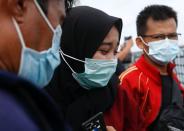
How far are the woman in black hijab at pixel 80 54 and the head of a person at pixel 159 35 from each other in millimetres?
937

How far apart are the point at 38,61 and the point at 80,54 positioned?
89 centimetres

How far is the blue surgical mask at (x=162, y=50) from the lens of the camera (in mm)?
2969

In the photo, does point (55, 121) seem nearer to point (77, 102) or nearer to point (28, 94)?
point (28, 94)

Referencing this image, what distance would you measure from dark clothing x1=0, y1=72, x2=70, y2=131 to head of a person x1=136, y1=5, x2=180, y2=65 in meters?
2.12

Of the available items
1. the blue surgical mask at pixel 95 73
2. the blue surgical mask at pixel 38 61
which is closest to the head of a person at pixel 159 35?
the blue surgical mask at pixel 95 73

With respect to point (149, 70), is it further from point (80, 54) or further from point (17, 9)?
point (17, 9)

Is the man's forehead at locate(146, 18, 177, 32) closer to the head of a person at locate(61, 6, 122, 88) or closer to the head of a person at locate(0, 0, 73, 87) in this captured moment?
the head of a person at locate(61, 6, 122, 88)

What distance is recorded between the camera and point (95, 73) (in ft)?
6.89

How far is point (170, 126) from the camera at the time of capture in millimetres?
2428

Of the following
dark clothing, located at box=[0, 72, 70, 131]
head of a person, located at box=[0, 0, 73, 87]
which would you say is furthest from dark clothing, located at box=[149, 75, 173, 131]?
dark clothing, located at box=[0, 72, 70, 131]

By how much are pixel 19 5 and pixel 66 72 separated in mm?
1079

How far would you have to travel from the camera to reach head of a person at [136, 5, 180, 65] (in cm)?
300

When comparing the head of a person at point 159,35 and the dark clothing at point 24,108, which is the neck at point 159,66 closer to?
the head of a person at point 159,35

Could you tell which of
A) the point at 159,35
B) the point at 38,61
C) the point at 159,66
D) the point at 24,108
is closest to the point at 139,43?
the point at 159,35
